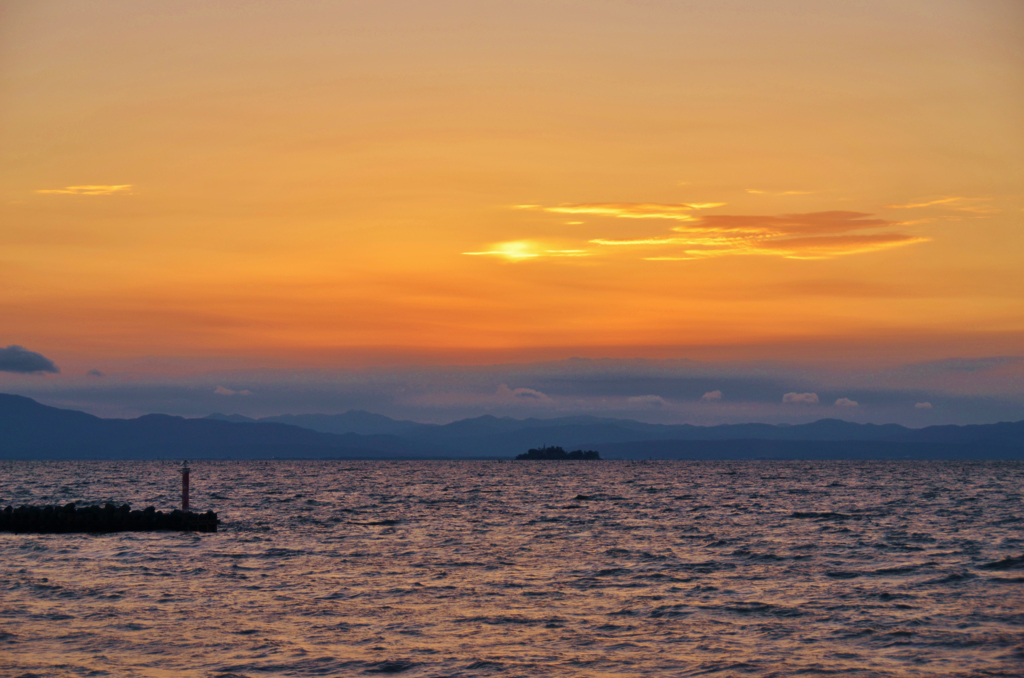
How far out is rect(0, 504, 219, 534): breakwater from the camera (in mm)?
52438

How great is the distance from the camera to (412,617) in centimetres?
2695

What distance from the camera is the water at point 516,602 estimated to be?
21984 mm

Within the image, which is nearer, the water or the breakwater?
the water

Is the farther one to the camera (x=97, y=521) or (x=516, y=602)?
(x=97, y=521)

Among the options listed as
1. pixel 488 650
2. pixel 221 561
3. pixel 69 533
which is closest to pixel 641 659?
pixel 488 650

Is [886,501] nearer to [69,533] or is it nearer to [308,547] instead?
[308,547]

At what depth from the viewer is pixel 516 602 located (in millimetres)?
29359

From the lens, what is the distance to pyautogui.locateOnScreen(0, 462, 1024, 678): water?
21984mm

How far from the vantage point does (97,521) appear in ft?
173

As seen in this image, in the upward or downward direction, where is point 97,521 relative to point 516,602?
upward

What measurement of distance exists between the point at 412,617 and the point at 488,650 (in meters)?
4.45

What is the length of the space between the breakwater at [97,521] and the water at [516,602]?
8.90ft

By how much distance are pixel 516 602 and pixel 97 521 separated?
3274cm

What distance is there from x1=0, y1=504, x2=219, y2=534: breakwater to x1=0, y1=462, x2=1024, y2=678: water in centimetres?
271
